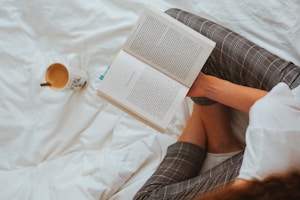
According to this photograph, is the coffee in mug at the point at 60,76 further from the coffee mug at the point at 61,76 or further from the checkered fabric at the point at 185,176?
the checkered fabric at the point at 185,176

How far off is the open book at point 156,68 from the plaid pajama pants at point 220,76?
0.39ft

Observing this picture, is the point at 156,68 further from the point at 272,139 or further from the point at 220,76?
the point at 272,139

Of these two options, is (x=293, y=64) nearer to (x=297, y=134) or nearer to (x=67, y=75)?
(x=297, y=134)

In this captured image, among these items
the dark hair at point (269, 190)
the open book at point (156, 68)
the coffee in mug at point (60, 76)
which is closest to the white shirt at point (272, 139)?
the dark hair at point (269, 190)

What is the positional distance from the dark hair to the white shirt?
9cm

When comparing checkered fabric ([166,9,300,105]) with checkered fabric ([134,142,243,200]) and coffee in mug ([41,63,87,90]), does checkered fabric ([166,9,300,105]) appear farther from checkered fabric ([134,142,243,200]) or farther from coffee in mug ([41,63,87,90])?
coffee in mug ([41,63,87,90])

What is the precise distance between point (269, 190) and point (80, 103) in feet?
2.37

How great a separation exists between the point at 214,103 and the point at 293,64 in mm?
214

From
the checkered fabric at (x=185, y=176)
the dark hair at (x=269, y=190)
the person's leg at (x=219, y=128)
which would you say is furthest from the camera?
the person's leg at (x=219, y=128)

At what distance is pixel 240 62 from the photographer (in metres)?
0.93

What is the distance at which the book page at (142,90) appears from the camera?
87 centimetres

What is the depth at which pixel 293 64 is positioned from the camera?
Answer: 3.03 feet

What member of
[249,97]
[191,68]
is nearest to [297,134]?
[249,97]

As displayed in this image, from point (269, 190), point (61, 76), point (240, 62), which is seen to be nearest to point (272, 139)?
point (269, 190)
